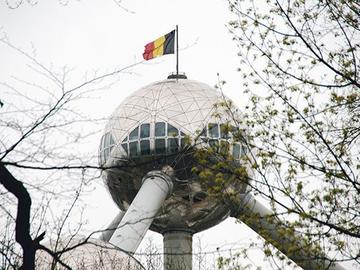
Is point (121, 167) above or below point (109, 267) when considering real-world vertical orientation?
below

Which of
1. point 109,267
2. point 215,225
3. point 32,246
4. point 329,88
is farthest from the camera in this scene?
point 215,225

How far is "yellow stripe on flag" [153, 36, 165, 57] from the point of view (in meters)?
24.4

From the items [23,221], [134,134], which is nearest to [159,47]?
[134,134]

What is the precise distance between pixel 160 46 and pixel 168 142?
17.0 feet

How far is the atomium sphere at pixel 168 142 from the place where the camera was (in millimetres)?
20516

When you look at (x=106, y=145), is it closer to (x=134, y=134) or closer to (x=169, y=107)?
(x=134, y=134)

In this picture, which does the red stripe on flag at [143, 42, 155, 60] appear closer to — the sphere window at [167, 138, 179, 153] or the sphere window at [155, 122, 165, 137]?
the sphere window at [155, 122, 165, 137]

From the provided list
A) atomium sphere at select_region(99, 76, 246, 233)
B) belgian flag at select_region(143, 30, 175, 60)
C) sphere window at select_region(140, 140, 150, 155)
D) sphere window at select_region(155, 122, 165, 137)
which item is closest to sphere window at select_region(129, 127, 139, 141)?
atomium sphere at select_region(99, 76, 246, 233)

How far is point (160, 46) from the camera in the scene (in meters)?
24.5

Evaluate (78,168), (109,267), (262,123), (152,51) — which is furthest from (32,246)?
(152,51)

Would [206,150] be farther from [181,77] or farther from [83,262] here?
[181,77]

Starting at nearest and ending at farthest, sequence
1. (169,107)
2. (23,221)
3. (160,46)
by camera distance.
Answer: (23,221) < (169,107) < (160,46)

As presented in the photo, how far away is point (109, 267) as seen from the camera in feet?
49.2

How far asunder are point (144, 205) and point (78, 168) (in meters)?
14.8
